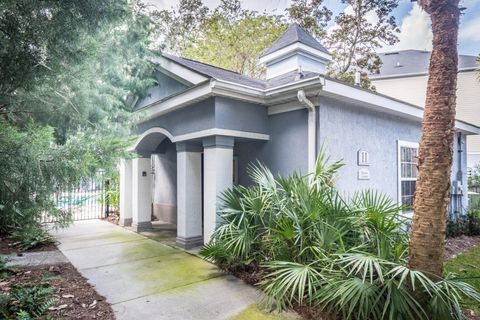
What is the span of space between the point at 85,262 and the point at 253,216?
13.6 feet

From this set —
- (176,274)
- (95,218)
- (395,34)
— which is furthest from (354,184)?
(395,34)

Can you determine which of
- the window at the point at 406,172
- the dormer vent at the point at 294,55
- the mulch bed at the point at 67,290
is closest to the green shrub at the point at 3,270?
the mulch bed at the point at 67,290

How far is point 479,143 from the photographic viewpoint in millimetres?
21328

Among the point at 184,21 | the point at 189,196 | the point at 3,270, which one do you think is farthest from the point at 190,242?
the point at 184,21

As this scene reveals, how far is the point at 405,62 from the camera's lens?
24125 millimetres

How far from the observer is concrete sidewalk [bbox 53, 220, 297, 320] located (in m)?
4.48

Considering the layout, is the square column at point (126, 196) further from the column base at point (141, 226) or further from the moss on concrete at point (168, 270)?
the moss on concrete at point (168, 270)

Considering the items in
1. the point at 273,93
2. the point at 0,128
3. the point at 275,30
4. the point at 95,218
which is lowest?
the point at 95,218

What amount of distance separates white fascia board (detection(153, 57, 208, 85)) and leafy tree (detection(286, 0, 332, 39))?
13.5m

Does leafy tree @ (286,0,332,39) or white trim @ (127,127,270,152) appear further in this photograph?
leafy tree @ (286,0,332,39)

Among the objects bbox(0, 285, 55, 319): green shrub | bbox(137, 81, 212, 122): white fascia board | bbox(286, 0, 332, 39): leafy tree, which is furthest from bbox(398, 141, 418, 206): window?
bbox(286, 0, 332, 39): leafy tree

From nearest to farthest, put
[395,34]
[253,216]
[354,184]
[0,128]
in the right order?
[0,128] < [253,216] < [354,184] < [395,34]

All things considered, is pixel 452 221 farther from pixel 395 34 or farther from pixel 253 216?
pixel 395 34

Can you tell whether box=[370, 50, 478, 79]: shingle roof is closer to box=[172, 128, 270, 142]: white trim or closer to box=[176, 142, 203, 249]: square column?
box=[172, 128, 270, 142]: white trim
